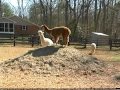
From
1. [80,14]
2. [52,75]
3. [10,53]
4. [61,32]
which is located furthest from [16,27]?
[52,75]

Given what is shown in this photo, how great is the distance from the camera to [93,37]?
4562 centimetres

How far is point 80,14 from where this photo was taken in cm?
5878

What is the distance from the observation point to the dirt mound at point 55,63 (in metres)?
13.0

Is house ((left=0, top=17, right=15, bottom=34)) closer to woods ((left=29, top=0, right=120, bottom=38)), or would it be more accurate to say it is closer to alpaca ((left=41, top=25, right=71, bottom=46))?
woods ((left=29, top=0, right=120, bottom=38))

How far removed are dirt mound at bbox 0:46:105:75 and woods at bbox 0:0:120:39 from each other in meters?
36.0

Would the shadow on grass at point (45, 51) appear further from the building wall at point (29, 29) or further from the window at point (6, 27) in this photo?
the building wall at point (29, 29)

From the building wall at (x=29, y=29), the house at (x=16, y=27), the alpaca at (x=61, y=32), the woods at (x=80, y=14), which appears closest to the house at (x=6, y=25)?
the house at (x=16, y=27)

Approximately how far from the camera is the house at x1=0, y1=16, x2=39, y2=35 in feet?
178

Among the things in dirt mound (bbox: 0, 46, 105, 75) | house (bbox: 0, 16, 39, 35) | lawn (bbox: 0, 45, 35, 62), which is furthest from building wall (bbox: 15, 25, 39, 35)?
dirt mound (bbox: 0, 46, 105, 75)

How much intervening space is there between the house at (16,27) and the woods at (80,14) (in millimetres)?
5143

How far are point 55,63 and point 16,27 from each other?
44.1m

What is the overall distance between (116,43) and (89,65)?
2280 cm

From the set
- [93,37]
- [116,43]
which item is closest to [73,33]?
[93,37]

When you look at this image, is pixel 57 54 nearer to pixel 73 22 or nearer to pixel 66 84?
pixel 66 84
